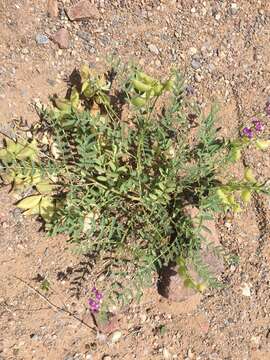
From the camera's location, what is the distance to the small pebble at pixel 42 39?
9.41 ft

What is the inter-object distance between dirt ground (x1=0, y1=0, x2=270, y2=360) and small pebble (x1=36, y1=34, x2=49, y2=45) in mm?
21

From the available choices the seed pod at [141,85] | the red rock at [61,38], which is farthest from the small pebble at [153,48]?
the seed pod at [141,85]

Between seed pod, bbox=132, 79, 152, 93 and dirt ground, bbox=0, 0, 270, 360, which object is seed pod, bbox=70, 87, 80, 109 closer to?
dirt ground, bbox=0, 0, 270, 360

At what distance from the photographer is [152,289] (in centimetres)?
283

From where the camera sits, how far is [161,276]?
281cm

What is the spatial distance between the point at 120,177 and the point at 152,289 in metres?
0.66

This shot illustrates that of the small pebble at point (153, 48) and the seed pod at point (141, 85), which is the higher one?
the seed pod at point (141, 85)

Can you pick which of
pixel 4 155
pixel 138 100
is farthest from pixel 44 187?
pixel 138 100

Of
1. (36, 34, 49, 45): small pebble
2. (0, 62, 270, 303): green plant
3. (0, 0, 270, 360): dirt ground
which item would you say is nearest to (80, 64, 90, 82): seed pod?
(0, 62, 270, 303): green plant

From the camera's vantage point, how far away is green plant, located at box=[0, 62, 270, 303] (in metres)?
2.52

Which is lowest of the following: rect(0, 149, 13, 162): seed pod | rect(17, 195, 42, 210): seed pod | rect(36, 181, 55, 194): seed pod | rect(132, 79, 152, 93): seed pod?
rect(17, 195, 42, 210): seed pod

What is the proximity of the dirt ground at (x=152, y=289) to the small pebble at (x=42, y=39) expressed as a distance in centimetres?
2

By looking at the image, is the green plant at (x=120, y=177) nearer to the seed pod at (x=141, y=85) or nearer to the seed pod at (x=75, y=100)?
the seed pod at (x=75, y=100)

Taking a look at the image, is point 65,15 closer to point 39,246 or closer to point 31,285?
point 39,246
